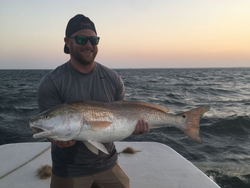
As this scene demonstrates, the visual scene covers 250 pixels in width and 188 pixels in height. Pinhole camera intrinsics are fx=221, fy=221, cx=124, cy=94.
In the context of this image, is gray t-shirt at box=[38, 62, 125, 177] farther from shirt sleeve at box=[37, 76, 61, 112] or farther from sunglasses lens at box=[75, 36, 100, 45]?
sunglasses lens at box=[75, 36, 100, 45]

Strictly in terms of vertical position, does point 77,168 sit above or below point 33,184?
above

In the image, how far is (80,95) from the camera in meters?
3.27

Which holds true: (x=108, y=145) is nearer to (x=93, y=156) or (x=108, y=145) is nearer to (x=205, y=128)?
(x=93, y=156)

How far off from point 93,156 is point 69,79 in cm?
118

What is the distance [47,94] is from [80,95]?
46 cm

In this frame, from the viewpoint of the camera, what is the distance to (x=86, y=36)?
11.1 feet

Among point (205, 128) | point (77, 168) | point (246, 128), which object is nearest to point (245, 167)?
point (205, 128)

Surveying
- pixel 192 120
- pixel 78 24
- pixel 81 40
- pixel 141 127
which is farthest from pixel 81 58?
pixel 192 120

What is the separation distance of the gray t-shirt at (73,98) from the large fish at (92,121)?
0.22 meters

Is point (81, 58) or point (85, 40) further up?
point (85, 40)

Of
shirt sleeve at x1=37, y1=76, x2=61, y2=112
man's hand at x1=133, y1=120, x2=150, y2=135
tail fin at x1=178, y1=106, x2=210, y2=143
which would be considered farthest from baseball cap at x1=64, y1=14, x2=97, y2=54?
tail fin at x1=178, y1=106, x2=210, y2=143

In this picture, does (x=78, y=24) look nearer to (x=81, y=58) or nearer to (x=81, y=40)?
(x=81, y=40)

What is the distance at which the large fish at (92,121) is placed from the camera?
115 inches

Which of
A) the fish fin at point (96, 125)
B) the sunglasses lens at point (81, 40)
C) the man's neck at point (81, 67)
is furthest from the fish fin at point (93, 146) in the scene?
the sunglasses lens at point (81, 40)
